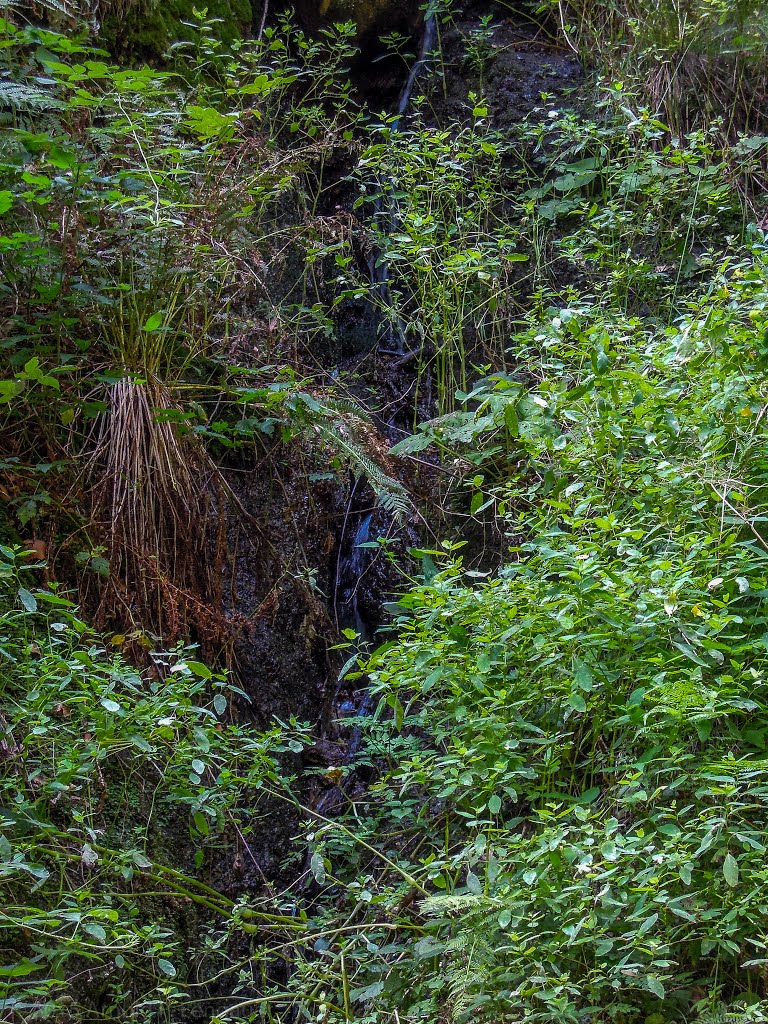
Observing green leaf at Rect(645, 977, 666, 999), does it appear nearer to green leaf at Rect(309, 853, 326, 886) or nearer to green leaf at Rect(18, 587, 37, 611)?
green leaf at Rect(309, 853, 326, 886)

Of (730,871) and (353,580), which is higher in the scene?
(730,871)

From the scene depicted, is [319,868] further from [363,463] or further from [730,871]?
[363,463]

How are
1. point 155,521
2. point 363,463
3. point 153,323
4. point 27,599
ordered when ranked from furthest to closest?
point 363,463 → point 155,521 → point 153,323 → point 27,599

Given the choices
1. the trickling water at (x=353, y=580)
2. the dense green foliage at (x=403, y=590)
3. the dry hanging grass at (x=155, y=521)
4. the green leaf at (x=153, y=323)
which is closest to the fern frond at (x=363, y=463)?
the dense green foliage at (x=403, y=590)

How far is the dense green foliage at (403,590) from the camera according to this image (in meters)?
2.05

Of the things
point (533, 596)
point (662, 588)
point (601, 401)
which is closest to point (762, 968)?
point (662, 588)

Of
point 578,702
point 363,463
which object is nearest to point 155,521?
point 363,463

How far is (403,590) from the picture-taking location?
4480 mm

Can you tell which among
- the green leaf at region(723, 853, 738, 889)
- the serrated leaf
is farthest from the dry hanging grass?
the green leaf at region(723, 853, 738, 889)

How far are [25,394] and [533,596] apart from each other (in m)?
1.98

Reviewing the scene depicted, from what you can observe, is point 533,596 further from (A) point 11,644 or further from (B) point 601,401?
(A) point 11,644

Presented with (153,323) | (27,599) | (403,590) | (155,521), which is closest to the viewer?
(27,599)

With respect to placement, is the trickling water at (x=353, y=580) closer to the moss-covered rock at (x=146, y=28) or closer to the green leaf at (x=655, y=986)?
the moss-covered rock at (x=146, y=28)

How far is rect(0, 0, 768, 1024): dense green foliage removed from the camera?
205 centimetres
